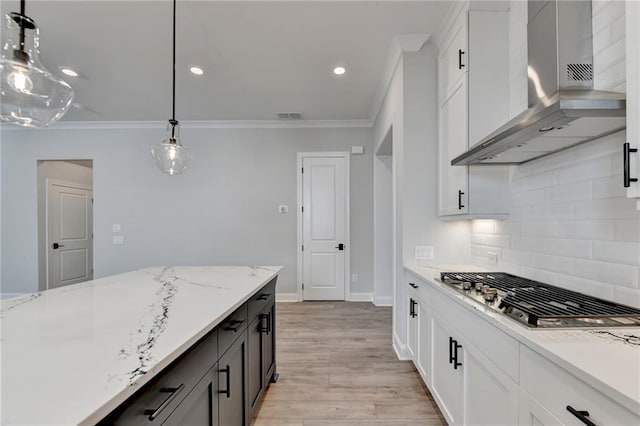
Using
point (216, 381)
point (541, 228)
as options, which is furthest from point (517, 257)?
point (216, 381)

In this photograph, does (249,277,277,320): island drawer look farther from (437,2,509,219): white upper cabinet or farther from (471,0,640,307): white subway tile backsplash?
(471,0,640,307): white subway tile backsplash

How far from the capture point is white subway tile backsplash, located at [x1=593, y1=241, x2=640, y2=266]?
1.25 metres

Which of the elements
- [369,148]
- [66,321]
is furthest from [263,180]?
[66,321]

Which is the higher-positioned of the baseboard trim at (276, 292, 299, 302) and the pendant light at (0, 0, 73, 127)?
the pendant light at (0, 0, 73, 127)

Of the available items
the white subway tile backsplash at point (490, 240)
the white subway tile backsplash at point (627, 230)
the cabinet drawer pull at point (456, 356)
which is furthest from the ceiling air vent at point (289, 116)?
the white subway tile backsplash at point (627, 230)

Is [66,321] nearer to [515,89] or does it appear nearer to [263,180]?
[515,89]

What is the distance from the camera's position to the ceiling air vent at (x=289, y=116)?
4.47 m

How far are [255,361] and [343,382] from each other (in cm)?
90

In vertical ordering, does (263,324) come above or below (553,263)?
below

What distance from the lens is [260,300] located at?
2059 mm

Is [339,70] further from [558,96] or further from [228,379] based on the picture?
[228,379]

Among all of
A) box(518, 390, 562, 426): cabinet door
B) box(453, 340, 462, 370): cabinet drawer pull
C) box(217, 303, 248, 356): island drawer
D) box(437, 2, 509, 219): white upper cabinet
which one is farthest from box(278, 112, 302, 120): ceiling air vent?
box(518, 390, 562, 426): cabinet door

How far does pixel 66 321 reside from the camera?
1090 mm

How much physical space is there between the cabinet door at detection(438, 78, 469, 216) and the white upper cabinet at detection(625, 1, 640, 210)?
3.67 feet
